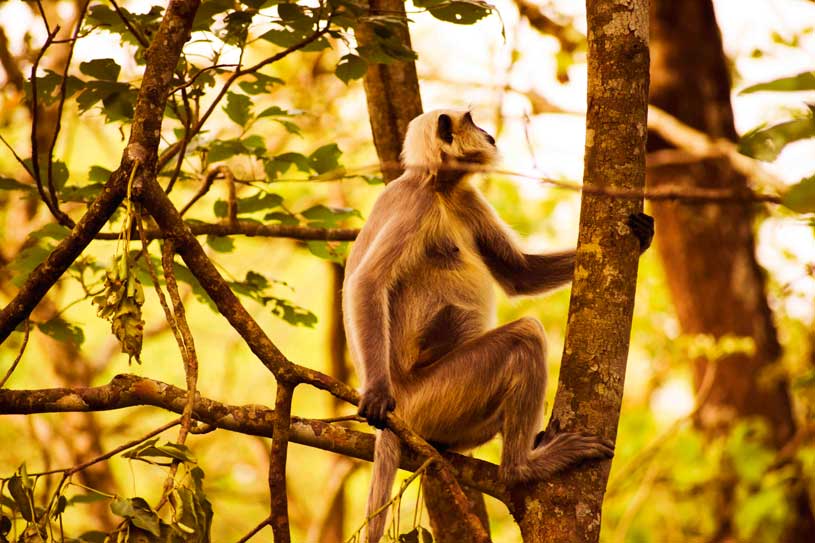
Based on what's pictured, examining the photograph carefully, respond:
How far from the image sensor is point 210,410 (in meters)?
2.59

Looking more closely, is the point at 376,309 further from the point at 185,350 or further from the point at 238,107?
the point at 185,350

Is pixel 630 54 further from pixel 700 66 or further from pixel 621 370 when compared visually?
pixel 700 66

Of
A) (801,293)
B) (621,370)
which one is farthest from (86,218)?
(801,293)

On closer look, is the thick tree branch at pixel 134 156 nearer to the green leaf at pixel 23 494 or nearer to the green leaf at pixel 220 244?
the green leaf at pixel 23 494

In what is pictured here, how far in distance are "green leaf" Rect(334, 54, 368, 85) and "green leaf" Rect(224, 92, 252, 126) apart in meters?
0.58

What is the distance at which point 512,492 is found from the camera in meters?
2.66

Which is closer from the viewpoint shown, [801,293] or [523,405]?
[523,405]

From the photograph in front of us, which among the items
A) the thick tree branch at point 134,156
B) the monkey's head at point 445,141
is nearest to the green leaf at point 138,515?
the thick tree branch at point 134,156

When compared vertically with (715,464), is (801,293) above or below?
above

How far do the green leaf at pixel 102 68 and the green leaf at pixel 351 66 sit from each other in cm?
70

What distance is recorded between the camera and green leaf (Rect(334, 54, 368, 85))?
9.62 ft

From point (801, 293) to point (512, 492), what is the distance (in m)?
2.87

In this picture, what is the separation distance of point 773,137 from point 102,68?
229cm

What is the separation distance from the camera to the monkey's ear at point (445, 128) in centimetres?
407
